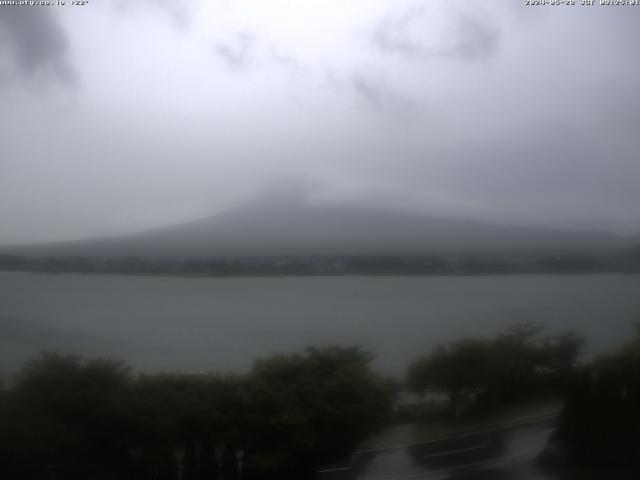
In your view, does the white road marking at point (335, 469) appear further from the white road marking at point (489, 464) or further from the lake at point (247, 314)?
the lake at point (247, 314)

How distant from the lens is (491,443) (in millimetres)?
2809

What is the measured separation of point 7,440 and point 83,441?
26 centimetres

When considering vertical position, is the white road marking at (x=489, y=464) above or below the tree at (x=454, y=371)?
below

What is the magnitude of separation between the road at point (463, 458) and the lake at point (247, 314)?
1.34 feet

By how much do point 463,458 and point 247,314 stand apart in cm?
114

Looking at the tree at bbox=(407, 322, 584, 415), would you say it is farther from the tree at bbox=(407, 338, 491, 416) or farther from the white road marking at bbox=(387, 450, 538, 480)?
the white road marking at bbox=(387, 450, 538, 480)

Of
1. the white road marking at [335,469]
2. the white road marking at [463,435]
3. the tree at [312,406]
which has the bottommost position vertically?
the white road marking at [335,469]

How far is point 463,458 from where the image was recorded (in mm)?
2732

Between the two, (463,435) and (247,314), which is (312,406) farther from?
(463,435)

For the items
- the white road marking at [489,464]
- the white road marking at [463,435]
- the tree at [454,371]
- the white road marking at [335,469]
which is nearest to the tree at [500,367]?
the tree at [454,371]

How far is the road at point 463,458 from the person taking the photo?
2.64 metres

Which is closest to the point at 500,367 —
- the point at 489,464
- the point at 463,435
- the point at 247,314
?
the point at 463,435

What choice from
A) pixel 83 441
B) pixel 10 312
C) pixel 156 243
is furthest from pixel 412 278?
pixel 10 312

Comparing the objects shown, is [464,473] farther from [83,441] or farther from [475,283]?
[83,441]
